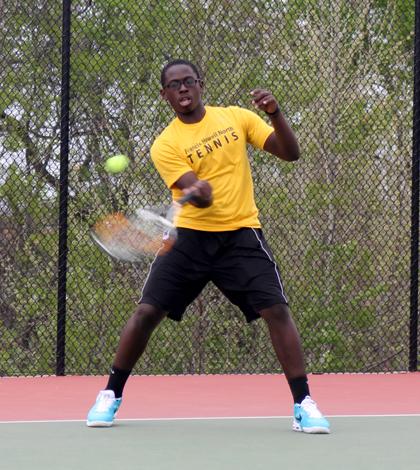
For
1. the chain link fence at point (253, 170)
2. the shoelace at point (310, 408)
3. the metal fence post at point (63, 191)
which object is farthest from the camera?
the chain link fence at point (253, 170)

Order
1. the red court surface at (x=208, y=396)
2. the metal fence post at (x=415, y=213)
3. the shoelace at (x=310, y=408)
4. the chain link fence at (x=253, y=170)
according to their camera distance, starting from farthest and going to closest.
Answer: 1. the chain link fence at (x=253, y=170)
2. the metal fence post at (x=415, y=213)
3. the red court surface at (x=208, y=396)
4. the shoelace at (x=310, y=408)

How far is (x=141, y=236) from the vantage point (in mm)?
4922

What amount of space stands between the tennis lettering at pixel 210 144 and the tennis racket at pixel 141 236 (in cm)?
22

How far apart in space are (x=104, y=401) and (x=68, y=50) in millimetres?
2751

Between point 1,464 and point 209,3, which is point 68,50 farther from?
point 1,464

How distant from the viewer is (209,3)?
775cm

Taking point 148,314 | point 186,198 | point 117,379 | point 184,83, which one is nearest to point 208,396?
point 117,379

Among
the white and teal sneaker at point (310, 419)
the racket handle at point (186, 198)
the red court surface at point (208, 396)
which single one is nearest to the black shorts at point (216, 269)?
the racket handle at point (186, 198)

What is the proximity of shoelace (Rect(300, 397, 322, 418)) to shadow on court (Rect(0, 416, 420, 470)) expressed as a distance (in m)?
0.08

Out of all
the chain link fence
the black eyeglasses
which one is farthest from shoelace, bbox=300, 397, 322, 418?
the chain link fence

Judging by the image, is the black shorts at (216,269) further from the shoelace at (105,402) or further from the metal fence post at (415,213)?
the metal fence post at (415,213)

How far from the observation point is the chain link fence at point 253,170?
25.0ft

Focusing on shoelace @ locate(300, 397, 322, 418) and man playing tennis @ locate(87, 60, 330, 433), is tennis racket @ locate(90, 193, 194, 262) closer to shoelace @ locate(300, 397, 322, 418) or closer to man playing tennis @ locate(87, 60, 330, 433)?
man playing tennis @ locate(87, 60, 330, 433)

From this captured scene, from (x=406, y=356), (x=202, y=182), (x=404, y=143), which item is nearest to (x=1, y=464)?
(x=202, y=182)
